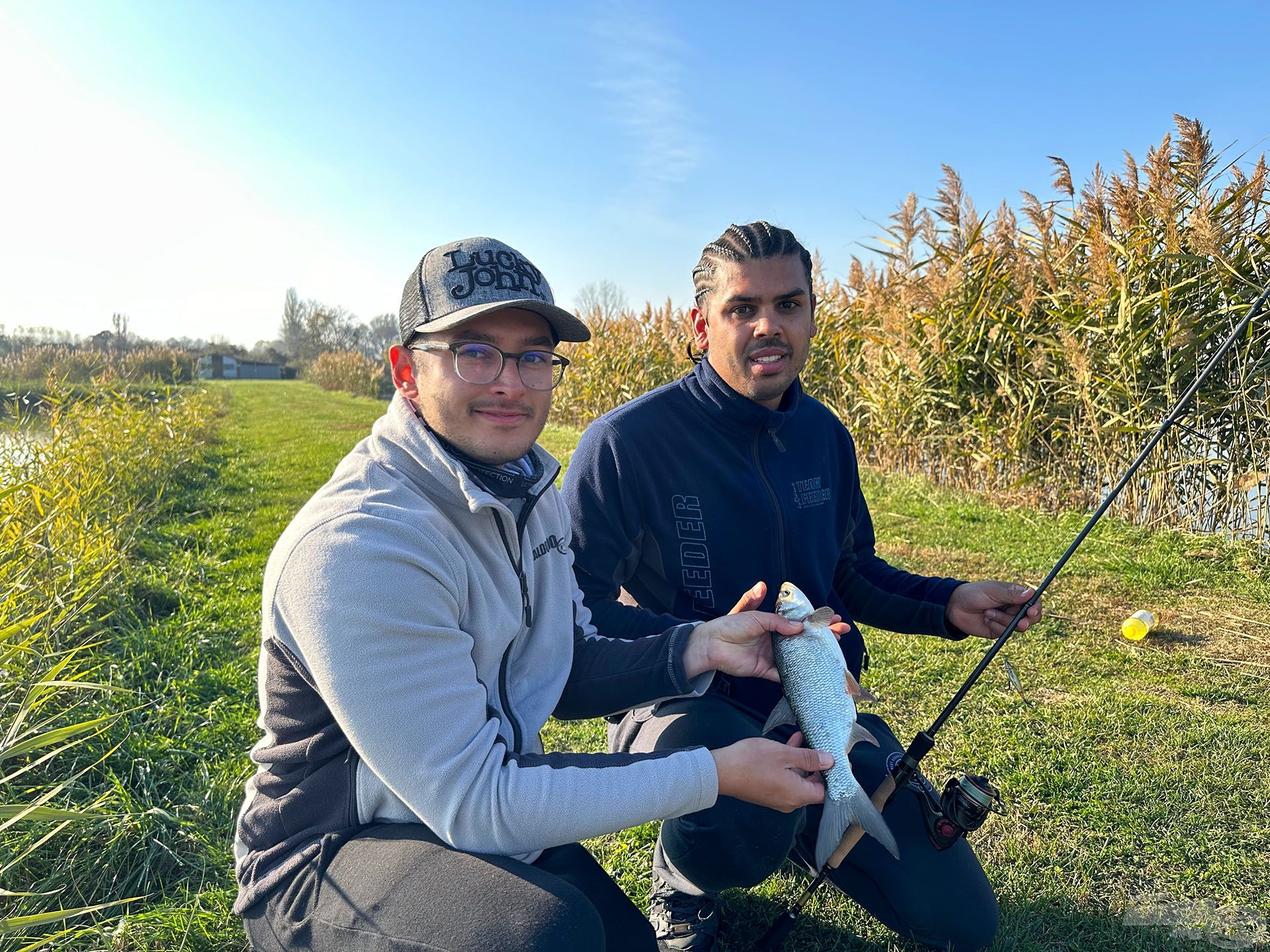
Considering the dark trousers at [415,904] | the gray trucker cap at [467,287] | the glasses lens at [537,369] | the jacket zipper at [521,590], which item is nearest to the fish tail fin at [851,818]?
the dark trousers at [415,904]

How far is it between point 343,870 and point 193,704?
2657 millimetres

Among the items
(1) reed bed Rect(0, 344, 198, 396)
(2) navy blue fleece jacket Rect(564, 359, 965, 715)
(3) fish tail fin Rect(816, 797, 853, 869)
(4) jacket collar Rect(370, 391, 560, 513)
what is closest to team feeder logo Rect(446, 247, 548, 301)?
(4) jacket collar Rect(370, 391, 560, 513)

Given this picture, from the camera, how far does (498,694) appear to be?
1.80 meters

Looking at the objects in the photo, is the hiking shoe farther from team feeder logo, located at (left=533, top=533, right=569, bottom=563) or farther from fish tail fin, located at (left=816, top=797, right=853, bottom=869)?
team feeder logo, located at (left=533, top=533, right=569, bottom=563)

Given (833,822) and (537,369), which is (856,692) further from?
(537,369)

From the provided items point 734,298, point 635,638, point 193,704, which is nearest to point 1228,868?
point 635,638

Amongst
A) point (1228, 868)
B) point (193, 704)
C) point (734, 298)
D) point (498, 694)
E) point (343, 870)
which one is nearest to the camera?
point (343, 870)

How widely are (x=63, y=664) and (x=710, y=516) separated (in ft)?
6.77

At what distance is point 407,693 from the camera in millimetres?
1480

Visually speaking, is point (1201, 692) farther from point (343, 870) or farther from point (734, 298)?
point (343, 870)

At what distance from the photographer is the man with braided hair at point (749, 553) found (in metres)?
2.25

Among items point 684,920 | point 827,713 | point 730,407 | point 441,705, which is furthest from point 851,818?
point 730,407

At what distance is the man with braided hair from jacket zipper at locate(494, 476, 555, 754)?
0.56 meters

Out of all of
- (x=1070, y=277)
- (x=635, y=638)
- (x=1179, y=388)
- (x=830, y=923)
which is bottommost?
(x=830, y=923)
